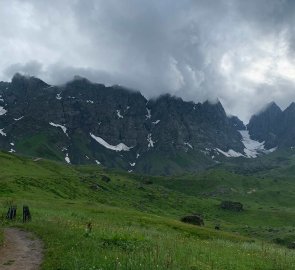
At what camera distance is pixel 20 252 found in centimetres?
2855

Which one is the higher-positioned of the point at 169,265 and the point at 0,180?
the point at 0,180

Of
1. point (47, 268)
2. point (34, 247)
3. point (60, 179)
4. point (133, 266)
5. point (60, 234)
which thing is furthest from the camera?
point (60, 179)

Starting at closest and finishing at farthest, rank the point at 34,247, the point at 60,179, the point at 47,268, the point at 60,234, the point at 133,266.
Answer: the point at 133,266, the point at 47,268, the point at 34,247, the point at 60,234, the point at 60,179

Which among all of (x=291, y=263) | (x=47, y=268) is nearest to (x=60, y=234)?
(x=47, y=268)

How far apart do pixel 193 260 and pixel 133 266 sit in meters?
4.97

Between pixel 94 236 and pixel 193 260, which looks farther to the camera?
pixel 94 236

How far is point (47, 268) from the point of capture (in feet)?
72.3

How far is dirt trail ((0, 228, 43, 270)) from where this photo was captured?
23867 mm

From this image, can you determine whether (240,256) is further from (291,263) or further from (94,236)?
(94,236)

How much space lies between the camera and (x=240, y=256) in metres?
27.9

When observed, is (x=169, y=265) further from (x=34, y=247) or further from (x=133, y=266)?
(x=34, y=247)

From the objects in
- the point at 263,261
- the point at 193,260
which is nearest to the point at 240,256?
the point at 263,261

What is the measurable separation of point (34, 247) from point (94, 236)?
4120 millimetres

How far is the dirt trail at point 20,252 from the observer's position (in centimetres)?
2387
